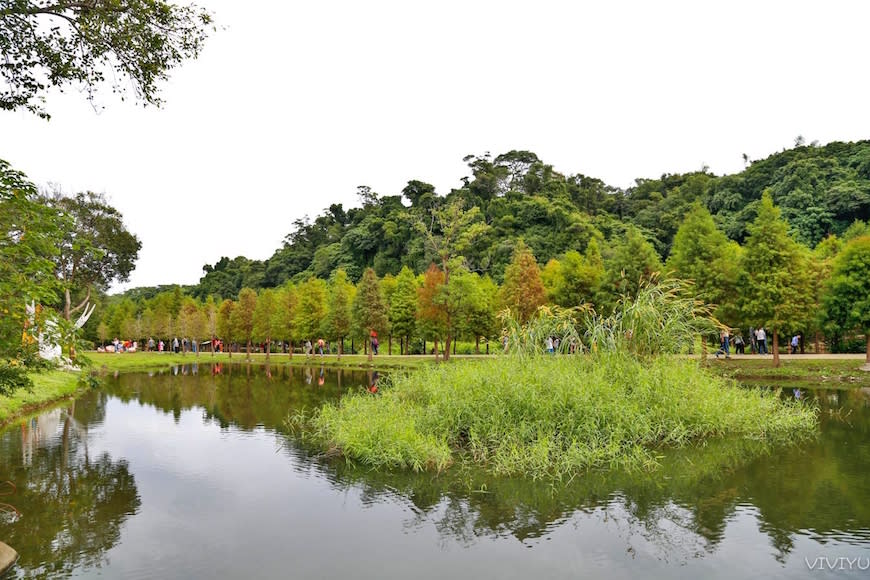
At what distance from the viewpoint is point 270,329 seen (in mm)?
52062

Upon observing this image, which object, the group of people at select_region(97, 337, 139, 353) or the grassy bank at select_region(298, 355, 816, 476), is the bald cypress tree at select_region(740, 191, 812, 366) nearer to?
the grassy bank at select_region(298, 355, 816, 476)

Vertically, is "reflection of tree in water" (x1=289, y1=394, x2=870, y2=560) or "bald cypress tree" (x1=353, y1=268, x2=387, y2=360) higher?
"bald cypress tree" (x1=353, y1=268, x2=387, y2=360)

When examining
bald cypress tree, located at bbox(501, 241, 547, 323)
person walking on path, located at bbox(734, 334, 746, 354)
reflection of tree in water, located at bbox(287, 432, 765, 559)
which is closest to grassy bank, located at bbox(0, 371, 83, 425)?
reflection of tree in water, located at bbox(287, 432, 765, 559)

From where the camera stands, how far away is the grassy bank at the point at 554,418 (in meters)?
11.6

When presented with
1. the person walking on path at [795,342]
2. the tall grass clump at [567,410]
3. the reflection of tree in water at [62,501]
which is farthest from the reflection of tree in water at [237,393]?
the person walking on path at [795,342]

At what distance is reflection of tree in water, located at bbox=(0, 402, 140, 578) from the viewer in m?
7.58

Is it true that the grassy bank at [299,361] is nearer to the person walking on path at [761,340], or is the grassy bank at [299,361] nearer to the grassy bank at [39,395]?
the grassy bank at [39,395]

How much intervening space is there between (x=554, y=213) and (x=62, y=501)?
65.9 m

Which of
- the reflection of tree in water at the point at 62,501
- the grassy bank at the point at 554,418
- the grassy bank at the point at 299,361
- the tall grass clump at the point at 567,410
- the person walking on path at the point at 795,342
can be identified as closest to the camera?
the reflection of tree in water at the point at 62,501

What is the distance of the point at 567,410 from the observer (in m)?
12.5

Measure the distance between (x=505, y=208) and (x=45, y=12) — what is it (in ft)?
238

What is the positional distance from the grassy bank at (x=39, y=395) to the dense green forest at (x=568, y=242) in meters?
19.0

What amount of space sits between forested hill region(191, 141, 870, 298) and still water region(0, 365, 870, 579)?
31988 millimetres

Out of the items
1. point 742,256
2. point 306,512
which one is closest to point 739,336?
point 742,256
